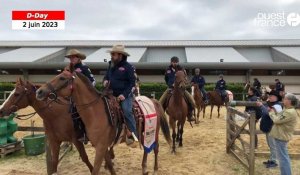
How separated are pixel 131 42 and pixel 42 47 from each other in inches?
461

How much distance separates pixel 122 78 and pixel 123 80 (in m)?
0.05

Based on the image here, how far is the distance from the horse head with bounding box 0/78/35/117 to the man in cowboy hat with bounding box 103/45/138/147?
1809mm

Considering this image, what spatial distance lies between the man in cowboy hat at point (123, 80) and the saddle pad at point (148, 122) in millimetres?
469

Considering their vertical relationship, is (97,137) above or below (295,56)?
below

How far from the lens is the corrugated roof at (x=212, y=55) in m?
24.9

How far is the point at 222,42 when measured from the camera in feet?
115

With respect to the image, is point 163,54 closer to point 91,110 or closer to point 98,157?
point 91,110

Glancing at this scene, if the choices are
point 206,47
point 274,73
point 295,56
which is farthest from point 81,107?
point 206,47

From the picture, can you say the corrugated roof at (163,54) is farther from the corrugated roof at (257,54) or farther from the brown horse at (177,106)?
the brown horse at (177,106)

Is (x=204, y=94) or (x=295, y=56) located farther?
(x=295, y=56)

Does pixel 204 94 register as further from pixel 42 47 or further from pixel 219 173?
pixel 42 47

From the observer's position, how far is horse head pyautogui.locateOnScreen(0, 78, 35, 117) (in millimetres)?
5531

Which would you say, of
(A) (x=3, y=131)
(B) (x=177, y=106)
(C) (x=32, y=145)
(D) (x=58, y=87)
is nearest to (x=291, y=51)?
(B) (x=177, y=106)

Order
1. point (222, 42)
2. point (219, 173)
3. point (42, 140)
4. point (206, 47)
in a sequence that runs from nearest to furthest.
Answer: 1. point (219, 173)
2. point (42, 140)
3. point (206, 47)
4. point (222, 42)
